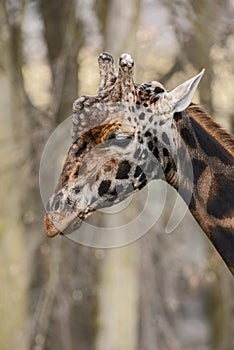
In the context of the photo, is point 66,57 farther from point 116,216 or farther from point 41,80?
point 116,216

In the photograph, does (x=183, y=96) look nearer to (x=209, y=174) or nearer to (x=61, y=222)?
(x=209, y=174)

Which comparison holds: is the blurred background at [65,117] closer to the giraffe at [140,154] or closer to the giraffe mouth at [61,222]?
the giraffe at [140,154]

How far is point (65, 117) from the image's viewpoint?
40.5 feet

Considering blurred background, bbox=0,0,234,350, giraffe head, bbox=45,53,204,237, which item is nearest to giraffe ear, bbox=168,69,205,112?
giraffe head, bbox=45,53,204,237

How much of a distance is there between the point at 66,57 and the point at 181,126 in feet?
22.5

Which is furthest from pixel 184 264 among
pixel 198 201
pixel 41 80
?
pixel 198 201

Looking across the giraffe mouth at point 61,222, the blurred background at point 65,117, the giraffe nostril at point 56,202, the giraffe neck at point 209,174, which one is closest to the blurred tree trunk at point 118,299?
the blurred background at point 65,117

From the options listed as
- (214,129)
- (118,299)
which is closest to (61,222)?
(214,129)

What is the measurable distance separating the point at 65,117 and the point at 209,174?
6802mm

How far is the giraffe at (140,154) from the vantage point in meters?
5.34

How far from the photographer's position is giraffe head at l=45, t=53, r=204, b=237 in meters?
5.32

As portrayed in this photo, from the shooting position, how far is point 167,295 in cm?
1470

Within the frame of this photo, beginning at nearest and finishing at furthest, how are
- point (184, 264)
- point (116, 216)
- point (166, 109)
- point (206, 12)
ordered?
point (166, 109) < point (206, 12) < point (116, 216) < point (184, 264)

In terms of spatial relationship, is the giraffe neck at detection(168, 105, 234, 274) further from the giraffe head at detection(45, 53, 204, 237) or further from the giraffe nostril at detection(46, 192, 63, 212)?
the giraffe nostril at detection(46, 192, 63, 212)
